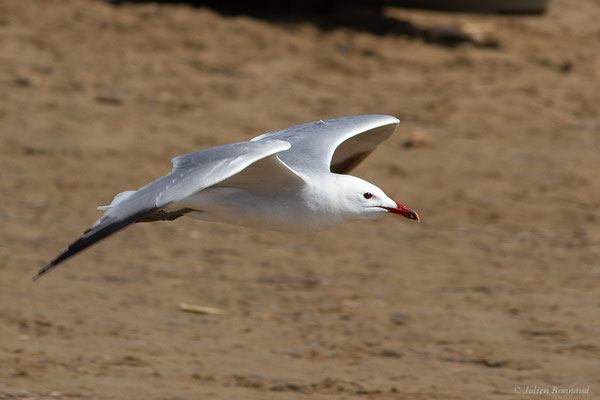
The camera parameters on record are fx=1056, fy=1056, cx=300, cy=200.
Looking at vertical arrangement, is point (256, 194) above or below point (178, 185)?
below

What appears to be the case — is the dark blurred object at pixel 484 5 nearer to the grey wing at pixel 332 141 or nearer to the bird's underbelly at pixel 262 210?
the grey wing at pixel 332 141

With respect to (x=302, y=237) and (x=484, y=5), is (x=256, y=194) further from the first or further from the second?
(x=484, y=5)

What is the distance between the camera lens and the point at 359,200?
4984 mm

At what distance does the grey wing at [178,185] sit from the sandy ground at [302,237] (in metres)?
1.57

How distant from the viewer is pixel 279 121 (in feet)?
35.5

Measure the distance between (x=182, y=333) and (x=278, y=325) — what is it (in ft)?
2.11

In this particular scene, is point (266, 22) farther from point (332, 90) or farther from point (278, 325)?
point (278, 325)

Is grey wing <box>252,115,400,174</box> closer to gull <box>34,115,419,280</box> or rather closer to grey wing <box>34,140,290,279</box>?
gull <box>34,115,419,280</box>

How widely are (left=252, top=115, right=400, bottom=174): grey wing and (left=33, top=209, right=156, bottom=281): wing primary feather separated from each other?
3.25 ft

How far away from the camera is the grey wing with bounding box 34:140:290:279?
14.0 ft

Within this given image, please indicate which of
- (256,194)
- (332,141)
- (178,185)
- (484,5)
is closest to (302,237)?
(332,141)

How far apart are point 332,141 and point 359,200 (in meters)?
0.67

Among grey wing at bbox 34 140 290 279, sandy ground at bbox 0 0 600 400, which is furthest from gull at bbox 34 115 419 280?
sandy ground at bbox 0 0 600 400

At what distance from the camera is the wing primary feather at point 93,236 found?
13.6 ft
